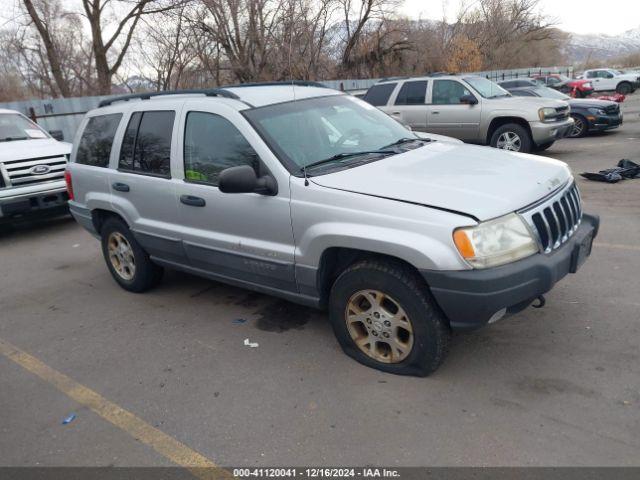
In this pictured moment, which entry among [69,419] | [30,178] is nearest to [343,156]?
[69,419]

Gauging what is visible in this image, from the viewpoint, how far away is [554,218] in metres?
3.21

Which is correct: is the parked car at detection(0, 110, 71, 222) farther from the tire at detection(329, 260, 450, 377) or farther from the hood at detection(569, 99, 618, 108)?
the hood at detection(569, 99, 618, 108)

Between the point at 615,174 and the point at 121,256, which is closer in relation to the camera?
the point at 121,256

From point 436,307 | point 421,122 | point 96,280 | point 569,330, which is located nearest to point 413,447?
point 436,307

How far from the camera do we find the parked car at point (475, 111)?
10.1m

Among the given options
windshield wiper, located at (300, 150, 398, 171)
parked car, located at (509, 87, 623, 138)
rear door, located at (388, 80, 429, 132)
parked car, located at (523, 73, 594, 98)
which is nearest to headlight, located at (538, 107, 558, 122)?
rear door, located at (388, 80, 429, 132)

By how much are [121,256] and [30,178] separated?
3.66 meters

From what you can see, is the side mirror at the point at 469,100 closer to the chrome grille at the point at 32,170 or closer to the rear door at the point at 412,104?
the rear door at the point at 412,104

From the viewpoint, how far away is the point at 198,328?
4309 millimetres

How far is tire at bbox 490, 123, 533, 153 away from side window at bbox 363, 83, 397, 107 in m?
2.49

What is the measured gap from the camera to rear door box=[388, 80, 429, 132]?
1120 centimetres

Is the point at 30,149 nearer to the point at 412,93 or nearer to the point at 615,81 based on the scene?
the point at 412,93

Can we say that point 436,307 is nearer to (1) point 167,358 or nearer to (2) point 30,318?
(1) point 167,358

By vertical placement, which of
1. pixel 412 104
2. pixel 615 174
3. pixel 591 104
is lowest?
pixel 615 174
